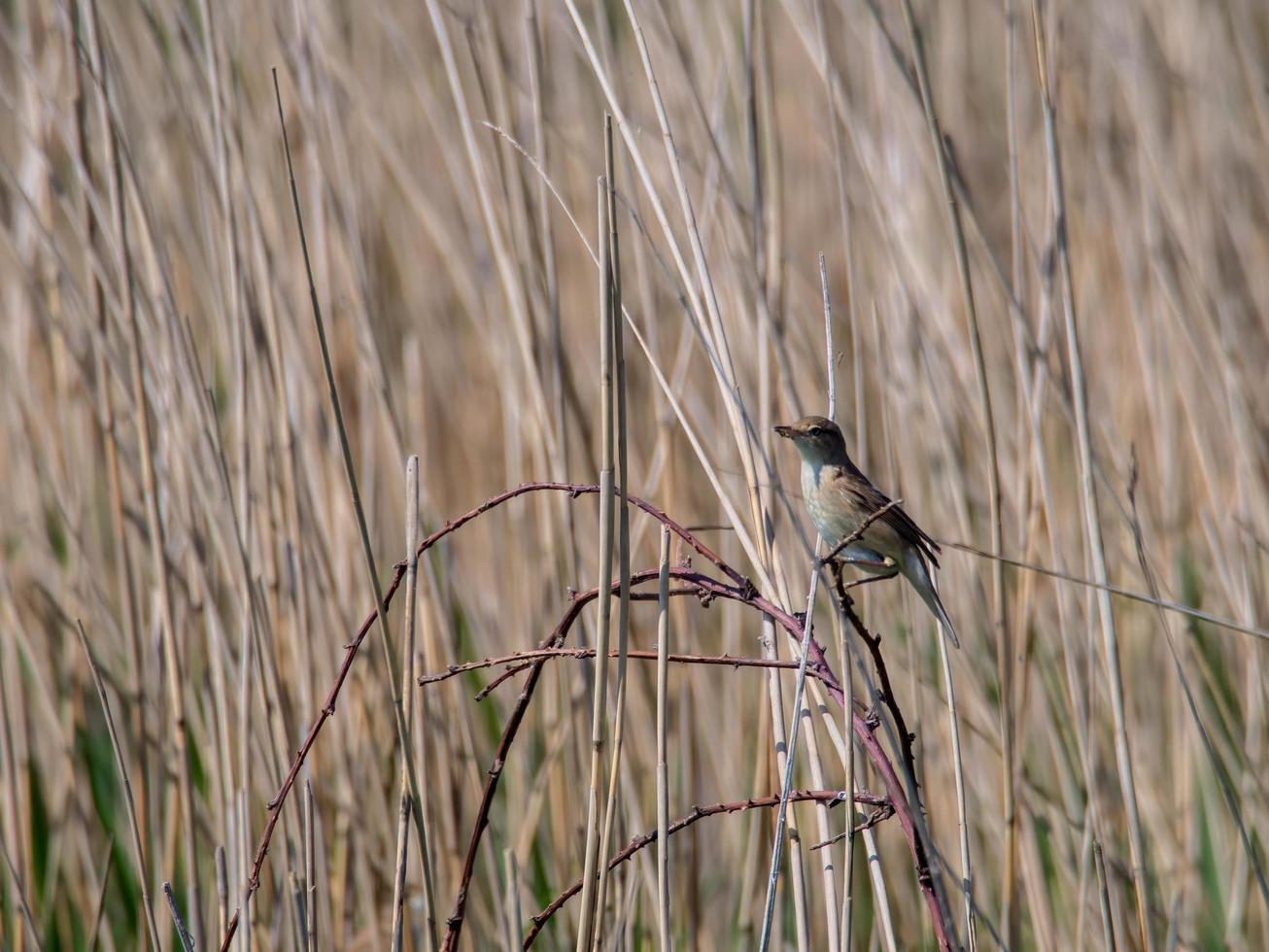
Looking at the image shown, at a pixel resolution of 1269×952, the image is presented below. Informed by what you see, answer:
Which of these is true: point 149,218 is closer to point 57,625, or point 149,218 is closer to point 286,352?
point 286,352

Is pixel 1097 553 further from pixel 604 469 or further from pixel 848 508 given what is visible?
pixel 604 469

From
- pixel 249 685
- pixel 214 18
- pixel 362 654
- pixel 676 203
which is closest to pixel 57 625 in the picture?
pixel 362 654

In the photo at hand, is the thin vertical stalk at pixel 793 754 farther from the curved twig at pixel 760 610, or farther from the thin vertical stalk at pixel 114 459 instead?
the thin vertical stalk at pixel 114 459

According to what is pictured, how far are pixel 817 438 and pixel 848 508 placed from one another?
169mm

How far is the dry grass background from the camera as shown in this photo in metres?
2.06

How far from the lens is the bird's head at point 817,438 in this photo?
1.95 m

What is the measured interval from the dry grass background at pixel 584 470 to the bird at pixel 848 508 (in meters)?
0.09

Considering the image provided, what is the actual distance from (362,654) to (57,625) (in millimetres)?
865

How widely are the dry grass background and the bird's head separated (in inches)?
3.5

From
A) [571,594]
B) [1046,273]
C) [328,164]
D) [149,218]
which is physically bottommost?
[571,594]

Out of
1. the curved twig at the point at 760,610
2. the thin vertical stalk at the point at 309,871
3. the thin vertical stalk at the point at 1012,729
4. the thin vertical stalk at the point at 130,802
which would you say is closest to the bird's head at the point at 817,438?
the thin vertical stalk at the point at 1012,729

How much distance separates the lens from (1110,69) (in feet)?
11.0

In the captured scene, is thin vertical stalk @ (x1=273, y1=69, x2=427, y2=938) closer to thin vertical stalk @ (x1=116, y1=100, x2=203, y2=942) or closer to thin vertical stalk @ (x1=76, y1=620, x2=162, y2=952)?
thin vertical stalk @ (x1=76, y1=620, x2=162, y2=952)

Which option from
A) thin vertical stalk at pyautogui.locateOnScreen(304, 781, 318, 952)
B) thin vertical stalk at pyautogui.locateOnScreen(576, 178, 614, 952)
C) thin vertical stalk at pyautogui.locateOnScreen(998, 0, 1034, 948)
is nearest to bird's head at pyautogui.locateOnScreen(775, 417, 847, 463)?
thin vertical stalk at pyautogui.locateOnScreen(998, 0, 1034, 948)
